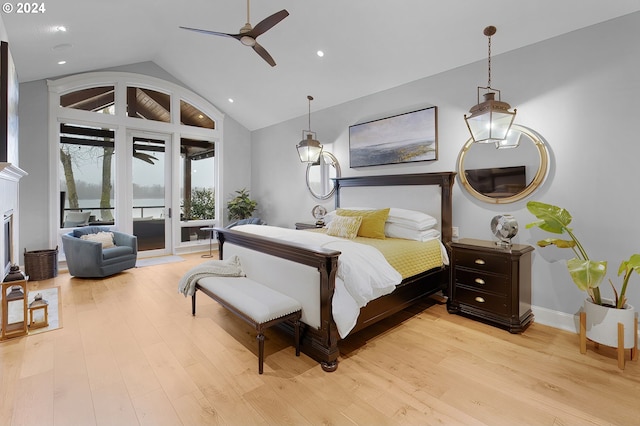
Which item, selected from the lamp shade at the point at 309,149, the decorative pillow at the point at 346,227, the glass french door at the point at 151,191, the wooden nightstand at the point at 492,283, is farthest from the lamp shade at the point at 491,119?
the glass french door at the point at 151,191

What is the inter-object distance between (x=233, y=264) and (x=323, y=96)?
3.25 m

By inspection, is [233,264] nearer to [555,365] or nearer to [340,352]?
[340,352]

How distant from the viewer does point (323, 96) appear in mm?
5180

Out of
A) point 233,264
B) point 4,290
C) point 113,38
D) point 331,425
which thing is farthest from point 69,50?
point 331,425

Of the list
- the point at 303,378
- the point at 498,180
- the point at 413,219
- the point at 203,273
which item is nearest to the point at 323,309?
the point at 303,378

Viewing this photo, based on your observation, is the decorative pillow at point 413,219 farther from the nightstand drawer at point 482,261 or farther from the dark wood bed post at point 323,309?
the dark wood bed post at point 323,309

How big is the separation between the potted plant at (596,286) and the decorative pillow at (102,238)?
5832mm

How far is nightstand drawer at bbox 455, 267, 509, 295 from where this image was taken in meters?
2.96

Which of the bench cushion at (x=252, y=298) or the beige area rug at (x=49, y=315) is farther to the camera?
the beige area rug at (x=49, y=315)

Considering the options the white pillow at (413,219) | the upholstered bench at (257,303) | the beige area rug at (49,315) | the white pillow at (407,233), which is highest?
the white pillow at (413,219)

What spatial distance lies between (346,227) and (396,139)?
154cm

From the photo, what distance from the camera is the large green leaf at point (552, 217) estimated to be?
2652 millimetres

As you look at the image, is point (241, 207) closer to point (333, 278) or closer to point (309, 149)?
point (309, 149)

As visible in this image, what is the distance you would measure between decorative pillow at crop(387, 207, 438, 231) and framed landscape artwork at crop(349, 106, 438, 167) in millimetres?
816
